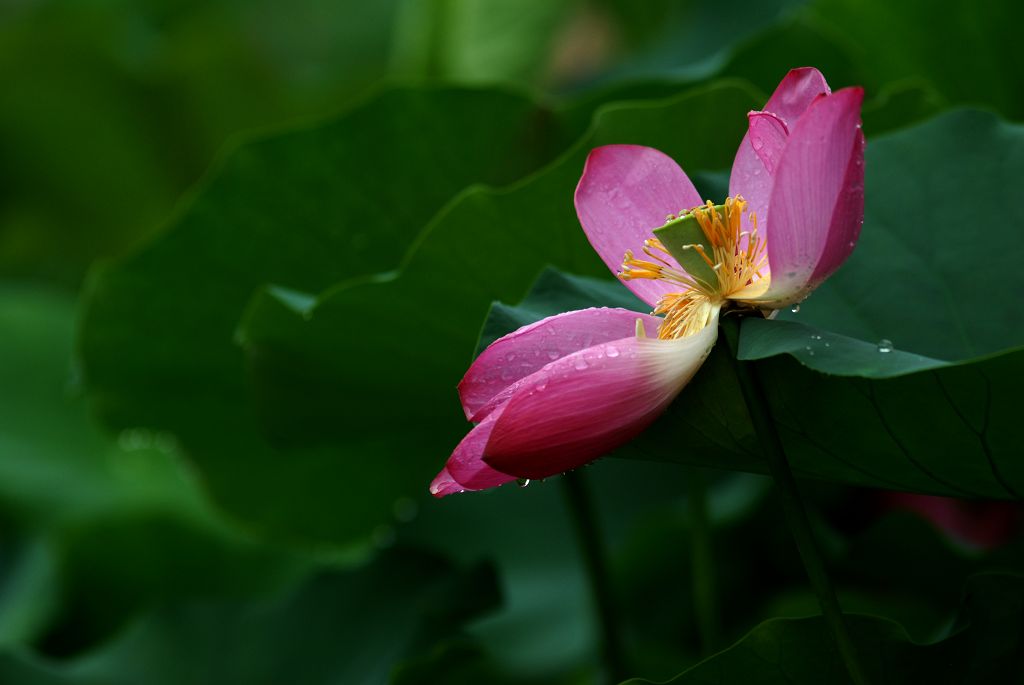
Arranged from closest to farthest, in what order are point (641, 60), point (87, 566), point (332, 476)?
point (332, 476) < point (87, 566) < point (641, 60)

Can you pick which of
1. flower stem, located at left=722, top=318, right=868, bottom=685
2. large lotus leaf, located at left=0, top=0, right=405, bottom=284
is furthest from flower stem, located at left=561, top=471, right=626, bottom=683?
large lotus leaf, located at left=0, top=0, right=405, bottom=284

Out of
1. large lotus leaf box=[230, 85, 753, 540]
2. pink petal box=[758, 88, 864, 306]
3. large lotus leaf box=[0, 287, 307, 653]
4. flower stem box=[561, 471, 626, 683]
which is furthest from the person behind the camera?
large lotus leaf box=[0, 287, 307, 653]

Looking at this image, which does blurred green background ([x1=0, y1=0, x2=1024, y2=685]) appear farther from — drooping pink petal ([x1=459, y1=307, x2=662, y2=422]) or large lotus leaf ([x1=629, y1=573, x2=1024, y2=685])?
drooping pink petal ([x1=459, y1=307, x2=662, y2=422])

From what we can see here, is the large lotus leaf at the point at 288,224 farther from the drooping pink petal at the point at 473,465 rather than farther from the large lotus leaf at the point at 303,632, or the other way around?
the drooping pink petal at the point at 473,465

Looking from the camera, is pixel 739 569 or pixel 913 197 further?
pixel 739 569

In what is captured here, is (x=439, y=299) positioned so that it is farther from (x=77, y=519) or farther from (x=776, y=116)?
(x=77, y=519)

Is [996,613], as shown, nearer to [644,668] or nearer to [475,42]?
[644,668]

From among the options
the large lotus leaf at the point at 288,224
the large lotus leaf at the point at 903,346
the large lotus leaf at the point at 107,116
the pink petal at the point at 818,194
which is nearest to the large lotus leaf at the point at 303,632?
the large lotus leaf at the point at 288,224

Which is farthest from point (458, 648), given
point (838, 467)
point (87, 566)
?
point (87, 566)
